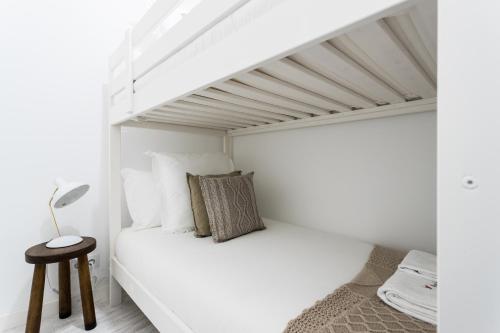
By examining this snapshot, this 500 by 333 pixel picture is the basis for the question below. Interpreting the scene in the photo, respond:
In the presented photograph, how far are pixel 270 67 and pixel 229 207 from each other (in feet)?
2.42

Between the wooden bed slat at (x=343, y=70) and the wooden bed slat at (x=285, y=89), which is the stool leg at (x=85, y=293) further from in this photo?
the wooden bed slat at (x=343, y=70)

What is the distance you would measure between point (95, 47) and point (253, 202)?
136cm

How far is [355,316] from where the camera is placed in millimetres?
625

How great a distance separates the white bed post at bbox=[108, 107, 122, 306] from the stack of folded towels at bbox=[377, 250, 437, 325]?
138cm

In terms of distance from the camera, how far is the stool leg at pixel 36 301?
1.11 meters

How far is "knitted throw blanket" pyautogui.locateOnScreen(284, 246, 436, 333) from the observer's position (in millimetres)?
577

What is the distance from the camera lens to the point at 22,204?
132cm

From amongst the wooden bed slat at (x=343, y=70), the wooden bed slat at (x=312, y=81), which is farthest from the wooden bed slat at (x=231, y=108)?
the wooden bed slat at (x=343, y=70)

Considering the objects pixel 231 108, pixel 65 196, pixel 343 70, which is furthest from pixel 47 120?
pixel 343 70

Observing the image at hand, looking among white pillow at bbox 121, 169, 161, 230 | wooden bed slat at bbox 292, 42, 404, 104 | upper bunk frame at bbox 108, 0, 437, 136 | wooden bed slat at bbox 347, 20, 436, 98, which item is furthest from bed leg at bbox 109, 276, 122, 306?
wooden bed slat at bbox 347, 20, 436, 98

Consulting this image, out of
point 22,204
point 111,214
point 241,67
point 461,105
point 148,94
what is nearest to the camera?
point 461,105

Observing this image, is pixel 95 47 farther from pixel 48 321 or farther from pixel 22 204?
pixel 48 321

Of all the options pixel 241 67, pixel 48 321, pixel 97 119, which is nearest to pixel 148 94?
pixel 241 67

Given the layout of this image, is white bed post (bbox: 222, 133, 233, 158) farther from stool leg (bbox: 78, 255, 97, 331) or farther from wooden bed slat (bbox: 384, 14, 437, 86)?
wooden bed slat (bbox: 384, 14, 437, 86)
